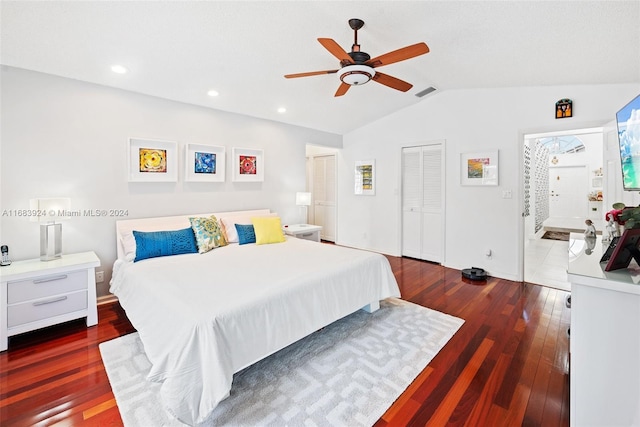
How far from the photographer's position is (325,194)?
22.5 ft

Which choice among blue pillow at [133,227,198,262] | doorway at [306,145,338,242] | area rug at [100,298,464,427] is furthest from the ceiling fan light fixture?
doorway at [306,145,338,242]

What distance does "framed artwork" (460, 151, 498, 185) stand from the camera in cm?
418

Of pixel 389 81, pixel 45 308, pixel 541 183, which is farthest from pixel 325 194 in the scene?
pixel 541 183

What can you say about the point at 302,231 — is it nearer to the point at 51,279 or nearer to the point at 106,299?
the point at 106,299

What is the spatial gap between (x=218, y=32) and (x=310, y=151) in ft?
14.7

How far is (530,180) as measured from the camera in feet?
A: 21.4

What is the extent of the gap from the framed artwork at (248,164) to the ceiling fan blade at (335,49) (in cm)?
256

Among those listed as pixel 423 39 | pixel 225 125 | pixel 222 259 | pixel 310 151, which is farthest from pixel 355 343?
pixel 310 151

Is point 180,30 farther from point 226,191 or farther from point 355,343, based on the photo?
point 355,343

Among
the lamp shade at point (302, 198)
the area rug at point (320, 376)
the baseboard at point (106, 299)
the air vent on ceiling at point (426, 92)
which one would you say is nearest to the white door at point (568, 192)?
the air vent on ceiling at point (426, 92)

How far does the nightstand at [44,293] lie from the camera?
2436 mm

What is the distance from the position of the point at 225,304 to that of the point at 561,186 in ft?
36.3

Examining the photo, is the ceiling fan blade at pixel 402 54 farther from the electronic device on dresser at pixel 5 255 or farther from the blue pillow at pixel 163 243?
the electronic device on dresser at pixel 5 255

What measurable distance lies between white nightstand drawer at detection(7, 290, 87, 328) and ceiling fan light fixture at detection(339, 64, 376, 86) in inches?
124
